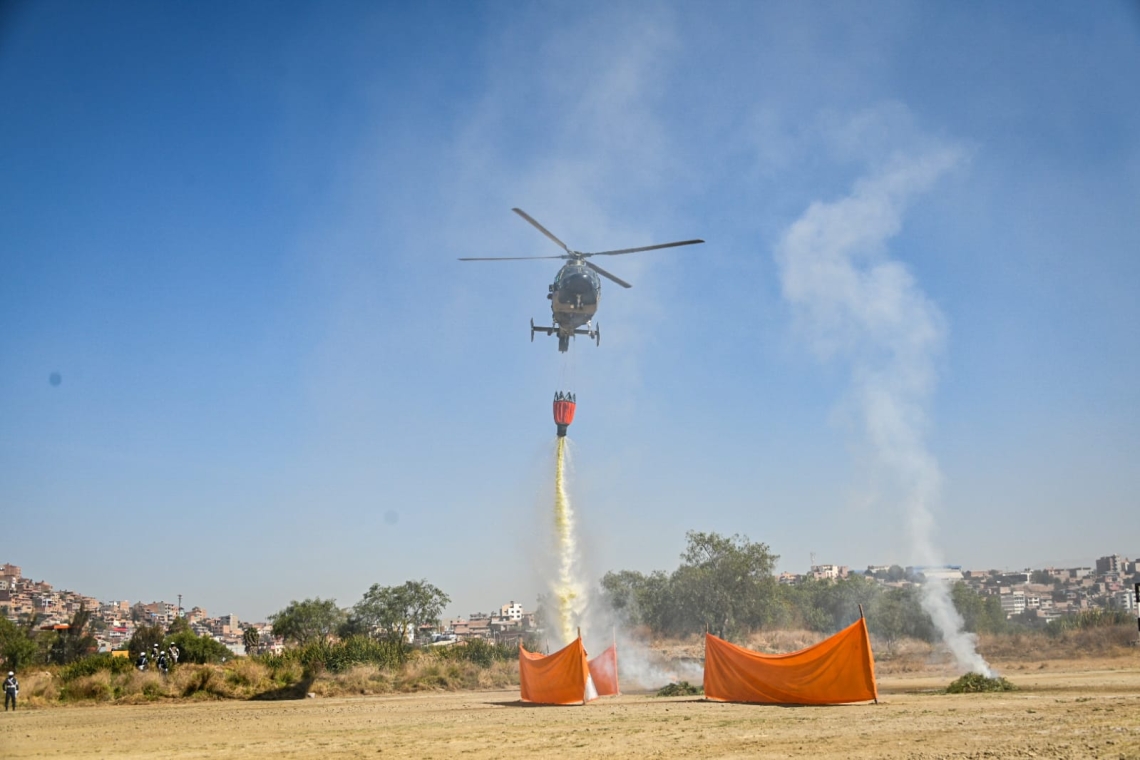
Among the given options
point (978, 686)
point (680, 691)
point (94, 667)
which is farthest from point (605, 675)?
point (94, 667)

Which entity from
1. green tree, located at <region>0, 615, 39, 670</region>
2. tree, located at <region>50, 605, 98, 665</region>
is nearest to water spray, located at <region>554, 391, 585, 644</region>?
green tree, located at <region>0, 615, 39, 670</region>

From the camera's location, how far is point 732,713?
21484 mm

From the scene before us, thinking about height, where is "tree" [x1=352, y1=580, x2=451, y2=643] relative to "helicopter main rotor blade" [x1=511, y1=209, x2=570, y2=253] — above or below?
below

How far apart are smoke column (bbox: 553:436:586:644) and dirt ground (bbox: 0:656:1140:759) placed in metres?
13.5

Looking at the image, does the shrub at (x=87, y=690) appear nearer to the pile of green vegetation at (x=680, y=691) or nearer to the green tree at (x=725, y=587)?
the pile of green vegetation at (x=680, y=691)

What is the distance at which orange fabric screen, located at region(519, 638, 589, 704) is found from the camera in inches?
1052

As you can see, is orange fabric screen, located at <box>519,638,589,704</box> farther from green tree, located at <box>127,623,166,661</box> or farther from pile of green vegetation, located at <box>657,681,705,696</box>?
green tree, located at <box>127,623,166,661</box>

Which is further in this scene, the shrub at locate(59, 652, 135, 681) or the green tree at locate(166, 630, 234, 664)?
the green tree at locate(166, 630, 234, 664)

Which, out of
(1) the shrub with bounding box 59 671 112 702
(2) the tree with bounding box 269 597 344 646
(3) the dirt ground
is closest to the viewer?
(3) the dirt ground

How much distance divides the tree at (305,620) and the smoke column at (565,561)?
58076mm

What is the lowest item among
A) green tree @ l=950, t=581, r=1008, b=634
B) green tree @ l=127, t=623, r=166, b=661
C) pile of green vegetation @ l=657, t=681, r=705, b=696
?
green tree @ l=950, t=581, r=1008, b=634

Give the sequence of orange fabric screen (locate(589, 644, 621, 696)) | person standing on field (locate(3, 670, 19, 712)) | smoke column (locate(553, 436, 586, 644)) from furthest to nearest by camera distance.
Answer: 1. smoke column (locate(553, 436, 586, 644))
2. person standing on field (locate(3, 670, 19, 712))
3. orange fabric screen (locate(589, 644, 621, 696))

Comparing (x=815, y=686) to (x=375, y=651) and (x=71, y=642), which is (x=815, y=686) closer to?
(x=375, y=651)

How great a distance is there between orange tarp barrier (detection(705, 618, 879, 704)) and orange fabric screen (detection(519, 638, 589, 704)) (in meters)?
4.92
